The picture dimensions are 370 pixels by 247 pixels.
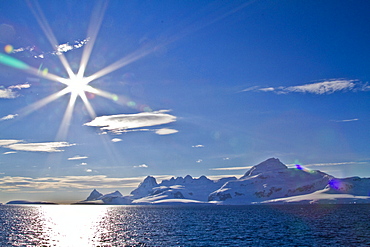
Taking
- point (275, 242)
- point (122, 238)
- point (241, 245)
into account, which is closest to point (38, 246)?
point (122, 238)

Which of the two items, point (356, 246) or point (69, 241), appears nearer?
point (356, 246)

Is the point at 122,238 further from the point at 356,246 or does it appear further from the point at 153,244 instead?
the point at 356,246

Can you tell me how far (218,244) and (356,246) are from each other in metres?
27.5

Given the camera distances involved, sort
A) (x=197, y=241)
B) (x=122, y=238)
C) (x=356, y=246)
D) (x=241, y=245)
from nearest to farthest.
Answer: (x=356, y=246) < (x=241, y=245) < (x=197, y=241) < (x=122, y=238)

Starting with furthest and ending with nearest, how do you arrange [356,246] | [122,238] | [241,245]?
[122,238] < [241,245] < [356,246]

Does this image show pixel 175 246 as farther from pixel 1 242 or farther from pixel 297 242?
pixel 1 242

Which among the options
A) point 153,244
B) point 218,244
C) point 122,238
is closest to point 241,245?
point 218,244

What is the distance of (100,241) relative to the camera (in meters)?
79.8

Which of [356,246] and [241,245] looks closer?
[356,246]

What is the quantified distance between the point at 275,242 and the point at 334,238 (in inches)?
599

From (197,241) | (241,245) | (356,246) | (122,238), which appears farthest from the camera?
(122,238)

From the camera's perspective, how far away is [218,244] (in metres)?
71.5

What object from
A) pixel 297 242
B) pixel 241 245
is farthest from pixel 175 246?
pixel 297 242

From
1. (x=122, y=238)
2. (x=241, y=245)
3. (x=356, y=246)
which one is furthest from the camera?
(x=122, y=238)
